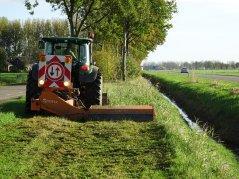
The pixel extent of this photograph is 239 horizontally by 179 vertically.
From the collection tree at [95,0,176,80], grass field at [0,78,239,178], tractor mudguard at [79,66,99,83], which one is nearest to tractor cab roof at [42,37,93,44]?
tractor mudguard at [79,66,99,83]

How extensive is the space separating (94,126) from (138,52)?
48951 millimetres

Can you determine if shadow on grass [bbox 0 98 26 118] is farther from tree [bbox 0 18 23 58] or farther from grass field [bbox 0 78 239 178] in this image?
tree [bbox 0 18 23 58]

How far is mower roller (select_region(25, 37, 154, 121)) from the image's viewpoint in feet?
46.2

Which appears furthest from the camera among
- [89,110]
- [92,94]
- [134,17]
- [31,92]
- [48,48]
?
[134,17]

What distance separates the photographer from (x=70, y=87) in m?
15.1

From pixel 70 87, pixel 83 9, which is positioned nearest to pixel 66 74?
Result: pixel 70 87

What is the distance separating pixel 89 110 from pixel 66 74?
1.63m

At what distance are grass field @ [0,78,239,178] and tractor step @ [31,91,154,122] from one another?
552mm

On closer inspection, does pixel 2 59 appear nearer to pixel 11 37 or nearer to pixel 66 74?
pixel 11 37

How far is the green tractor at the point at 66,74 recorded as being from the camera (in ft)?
49.5

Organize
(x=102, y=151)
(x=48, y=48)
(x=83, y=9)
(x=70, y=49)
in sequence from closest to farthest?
(x=102, y=151) → (x=70, y=49) → (x=48, y=48) → (x=83, y=9)

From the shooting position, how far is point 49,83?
15.1 m

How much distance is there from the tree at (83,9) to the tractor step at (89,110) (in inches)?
722

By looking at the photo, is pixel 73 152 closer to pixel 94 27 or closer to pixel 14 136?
pixel 14 136
